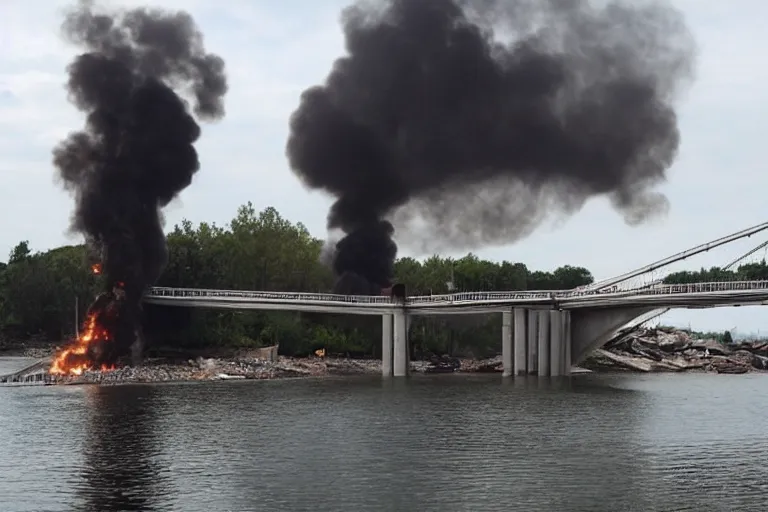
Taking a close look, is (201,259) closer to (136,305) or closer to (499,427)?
(136,305)

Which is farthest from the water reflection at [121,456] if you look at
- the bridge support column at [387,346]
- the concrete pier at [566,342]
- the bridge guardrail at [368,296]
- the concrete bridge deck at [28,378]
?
the concrete pier at [566,342]

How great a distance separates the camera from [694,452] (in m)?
72.1

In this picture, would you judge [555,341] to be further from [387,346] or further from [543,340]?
[387,346]

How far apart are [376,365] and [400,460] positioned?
331 feet

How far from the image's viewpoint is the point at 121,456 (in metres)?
69.4

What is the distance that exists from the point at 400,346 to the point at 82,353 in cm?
4454

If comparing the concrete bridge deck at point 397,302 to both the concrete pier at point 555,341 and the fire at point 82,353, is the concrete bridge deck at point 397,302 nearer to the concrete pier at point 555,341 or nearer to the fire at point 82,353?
the concrete pier at point 555,341

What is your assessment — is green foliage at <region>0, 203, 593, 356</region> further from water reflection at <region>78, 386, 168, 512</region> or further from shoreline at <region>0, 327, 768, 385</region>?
water reflection at <region>78, 386, 168, 512</region>

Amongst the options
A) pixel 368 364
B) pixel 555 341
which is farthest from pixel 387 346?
pixel 555 341

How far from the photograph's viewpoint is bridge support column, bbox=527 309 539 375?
145625mm

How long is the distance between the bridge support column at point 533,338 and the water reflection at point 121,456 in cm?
5879

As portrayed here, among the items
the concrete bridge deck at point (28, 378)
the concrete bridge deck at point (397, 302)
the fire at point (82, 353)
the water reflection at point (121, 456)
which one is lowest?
the water reflection at point (121, 456)

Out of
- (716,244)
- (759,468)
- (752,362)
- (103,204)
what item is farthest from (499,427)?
(752,362)

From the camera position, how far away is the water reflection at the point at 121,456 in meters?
55.5
